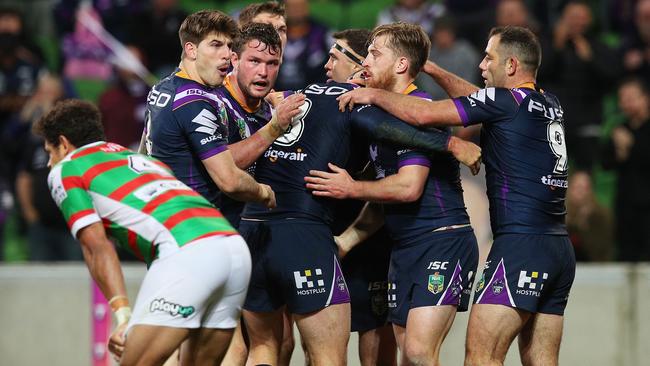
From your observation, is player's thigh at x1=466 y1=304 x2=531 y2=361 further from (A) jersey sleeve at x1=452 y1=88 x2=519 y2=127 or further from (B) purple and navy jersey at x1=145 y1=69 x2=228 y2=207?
(B) purple and navy jersey at x1=145 y1=69 x2=228 y2=207

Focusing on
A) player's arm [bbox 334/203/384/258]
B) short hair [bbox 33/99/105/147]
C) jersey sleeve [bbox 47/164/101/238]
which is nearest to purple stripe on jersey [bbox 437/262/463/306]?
player's arm [bbox 334/203/384/258]

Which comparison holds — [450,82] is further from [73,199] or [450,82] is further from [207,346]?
[73,199]

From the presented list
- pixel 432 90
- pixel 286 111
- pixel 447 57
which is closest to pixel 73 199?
pixel 286 111

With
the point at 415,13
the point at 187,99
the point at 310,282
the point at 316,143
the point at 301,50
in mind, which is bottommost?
the point at 310,282

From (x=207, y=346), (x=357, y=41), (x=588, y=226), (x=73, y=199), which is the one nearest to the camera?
(x=73, y=199)

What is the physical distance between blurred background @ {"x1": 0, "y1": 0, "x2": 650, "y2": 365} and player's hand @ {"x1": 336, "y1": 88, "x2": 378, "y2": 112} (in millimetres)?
4268

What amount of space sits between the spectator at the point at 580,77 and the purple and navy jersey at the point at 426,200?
5.94 metres

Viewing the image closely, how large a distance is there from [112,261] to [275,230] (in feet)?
4.94

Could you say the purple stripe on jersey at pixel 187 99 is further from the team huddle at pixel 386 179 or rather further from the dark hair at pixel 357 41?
the dark hair at pixel 357 41

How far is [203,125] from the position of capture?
724cm

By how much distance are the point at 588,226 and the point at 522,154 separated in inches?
210

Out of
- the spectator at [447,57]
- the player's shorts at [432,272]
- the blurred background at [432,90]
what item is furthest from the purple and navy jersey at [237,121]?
the spectator at [447,57]

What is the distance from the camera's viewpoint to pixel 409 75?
782cm

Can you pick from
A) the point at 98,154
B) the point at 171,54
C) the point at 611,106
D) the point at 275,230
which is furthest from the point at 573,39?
the point at 98,154
